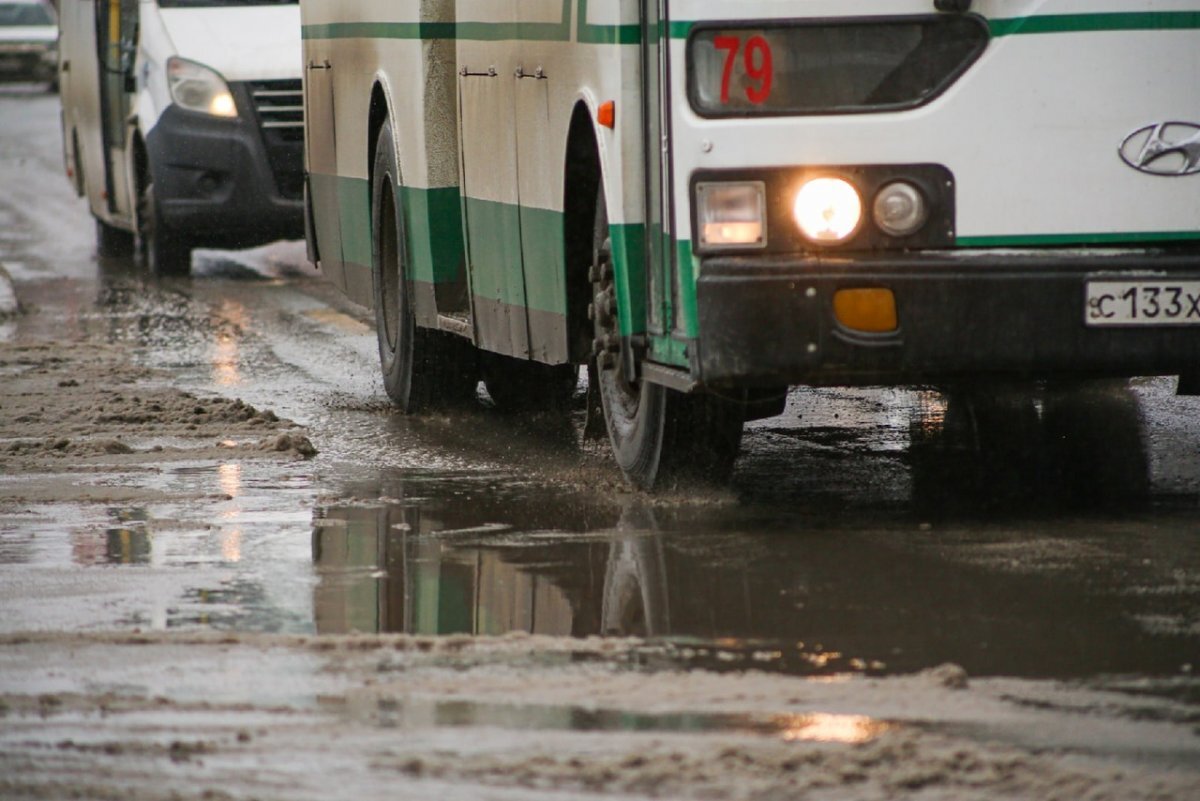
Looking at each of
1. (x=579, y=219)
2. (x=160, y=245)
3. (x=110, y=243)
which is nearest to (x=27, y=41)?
(x=110, y=243)

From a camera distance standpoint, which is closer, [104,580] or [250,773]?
[250,773]

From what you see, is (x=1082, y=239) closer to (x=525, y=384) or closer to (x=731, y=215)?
(x=731, y=215)

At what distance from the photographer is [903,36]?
6.42m

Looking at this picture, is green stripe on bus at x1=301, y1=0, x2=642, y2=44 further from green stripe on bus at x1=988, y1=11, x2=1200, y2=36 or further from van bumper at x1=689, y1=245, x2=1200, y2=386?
green stripe on bus at x1=988, y1=11, x2=1200, y2=36

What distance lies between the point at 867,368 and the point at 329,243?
5.37 metres

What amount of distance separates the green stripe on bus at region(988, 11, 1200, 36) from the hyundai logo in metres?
0.25

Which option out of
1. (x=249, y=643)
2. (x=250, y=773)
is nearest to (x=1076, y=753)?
(x=250, y=773)

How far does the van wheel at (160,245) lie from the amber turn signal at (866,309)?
1102 cm

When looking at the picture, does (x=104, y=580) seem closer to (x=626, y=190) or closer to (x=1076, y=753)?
(x=626, y=190)

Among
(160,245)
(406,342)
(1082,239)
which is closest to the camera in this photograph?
(1082,239)

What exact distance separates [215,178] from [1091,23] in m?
10.7

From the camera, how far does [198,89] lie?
16234mm

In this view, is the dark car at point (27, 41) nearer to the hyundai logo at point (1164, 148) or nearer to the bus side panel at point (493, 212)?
the bus side panel at point (493, 212)

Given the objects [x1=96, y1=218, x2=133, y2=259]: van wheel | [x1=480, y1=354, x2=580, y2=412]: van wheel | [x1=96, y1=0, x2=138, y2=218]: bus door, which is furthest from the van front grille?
[x1=480, y1=354, x2=580, y2=412]: van wheel
